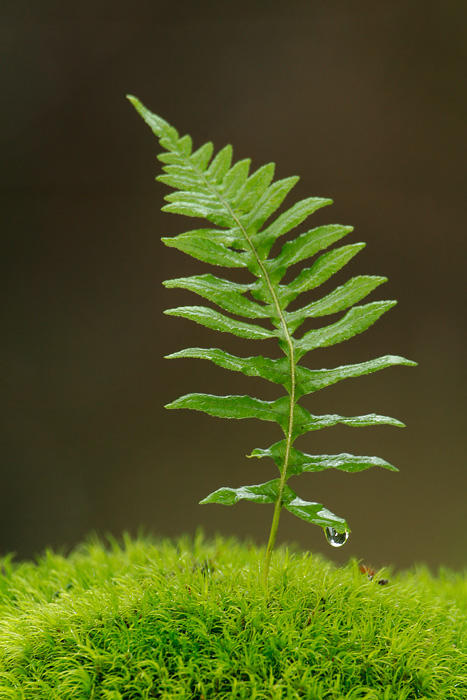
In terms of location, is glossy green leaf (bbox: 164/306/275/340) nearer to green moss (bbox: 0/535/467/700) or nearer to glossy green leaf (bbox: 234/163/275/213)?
glossy green leaf (bbox: 234/163/275/213)

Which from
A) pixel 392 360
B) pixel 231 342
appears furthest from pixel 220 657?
pixel 231 342

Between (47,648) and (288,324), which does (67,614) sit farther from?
(288,324)

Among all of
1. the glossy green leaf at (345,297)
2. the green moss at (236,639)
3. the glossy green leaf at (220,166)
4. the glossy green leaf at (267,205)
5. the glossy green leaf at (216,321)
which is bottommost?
the green moss at (236,639)

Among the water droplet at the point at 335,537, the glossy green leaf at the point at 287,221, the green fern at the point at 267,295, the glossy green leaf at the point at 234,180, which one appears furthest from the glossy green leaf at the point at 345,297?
the water droplet at the point at 335,537

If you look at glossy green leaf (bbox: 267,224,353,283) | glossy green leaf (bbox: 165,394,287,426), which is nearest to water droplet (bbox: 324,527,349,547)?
glossy green leaf (bbox: 165,394,287,426)

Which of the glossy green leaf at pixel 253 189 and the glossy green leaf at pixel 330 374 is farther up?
the glossy green leaf at pixel 253 189

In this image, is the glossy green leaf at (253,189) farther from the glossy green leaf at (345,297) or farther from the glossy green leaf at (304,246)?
the glossy green leaf at (345,297)
